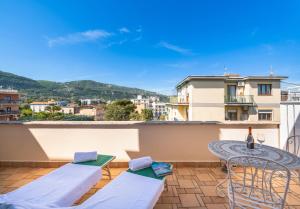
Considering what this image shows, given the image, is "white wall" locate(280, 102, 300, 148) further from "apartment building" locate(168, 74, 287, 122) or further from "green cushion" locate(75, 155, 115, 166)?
"apartment building" locate(168, 74, 287, 122)

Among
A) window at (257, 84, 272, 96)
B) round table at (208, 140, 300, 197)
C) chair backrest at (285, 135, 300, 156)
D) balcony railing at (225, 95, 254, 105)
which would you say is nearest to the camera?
round table at (208, 140, 300, 197)

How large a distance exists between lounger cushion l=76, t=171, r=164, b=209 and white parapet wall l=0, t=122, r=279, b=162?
1.24 meters

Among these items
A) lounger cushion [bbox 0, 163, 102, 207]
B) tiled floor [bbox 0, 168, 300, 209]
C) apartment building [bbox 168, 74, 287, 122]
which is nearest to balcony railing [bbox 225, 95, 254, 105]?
apartment building [bbox 168, 74, 287, 122]

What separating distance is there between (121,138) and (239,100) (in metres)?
14.8

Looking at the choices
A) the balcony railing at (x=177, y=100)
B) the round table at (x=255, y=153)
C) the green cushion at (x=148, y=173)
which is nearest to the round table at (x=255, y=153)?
the round table at (x=255, y=153)

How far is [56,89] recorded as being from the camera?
1659cm

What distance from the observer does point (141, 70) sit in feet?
88.4

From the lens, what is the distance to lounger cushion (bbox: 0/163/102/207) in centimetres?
157

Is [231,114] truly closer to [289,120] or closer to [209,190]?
[289,120]

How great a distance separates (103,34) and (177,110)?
1051 centimetres

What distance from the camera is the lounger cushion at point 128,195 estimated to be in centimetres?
150

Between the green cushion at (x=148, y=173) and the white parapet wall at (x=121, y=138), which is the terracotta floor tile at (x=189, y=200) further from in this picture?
the white parapet wall at (x=121, y=138)

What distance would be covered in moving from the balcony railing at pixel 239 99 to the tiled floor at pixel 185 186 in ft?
44.2

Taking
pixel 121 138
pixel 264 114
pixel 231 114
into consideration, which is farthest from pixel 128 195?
pixel 264 114
